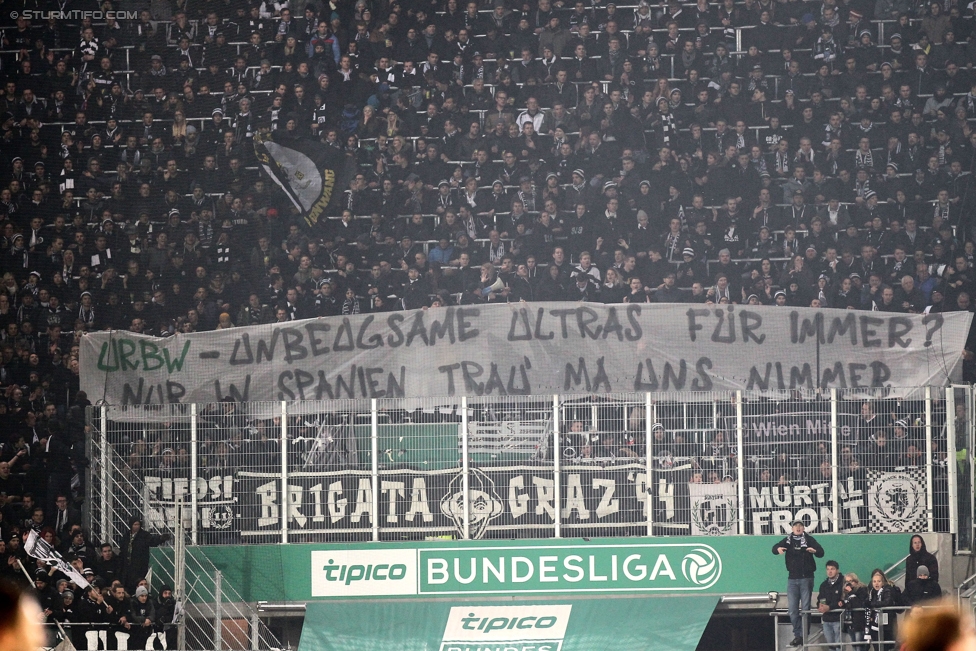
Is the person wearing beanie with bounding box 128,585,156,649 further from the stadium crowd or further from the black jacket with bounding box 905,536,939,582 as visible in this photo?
the black jacket with bounding box 905,536,939,582

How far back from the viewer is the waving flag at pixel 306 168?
21.1m

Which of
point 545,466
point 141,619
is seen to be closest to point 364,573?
point 545,466

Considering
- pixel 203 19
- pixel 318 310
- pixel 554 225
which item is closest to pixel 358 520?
pixel 318 310

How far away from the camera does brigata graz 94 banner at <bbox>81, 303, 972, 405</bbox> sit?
629 inches

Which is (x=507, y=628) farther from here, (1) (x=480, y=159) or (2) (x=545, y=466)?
(1) (x=480, y=159)

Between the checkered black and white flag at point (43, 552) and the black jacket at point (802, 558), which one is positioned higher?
the checkered black and white flag at point (43, 552)

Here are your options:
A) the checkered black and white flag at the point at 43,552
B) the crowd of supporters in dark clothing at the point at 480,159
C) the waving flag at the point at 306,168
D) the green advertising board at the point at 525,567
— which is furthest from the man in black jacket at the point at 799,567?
the waving flag at the point at 306,168

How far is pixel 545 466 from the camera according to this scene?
621 inches

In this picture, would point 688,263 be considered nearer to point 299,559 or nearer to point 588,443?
point 588,443

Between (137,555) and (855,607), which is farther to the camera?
(137,555)

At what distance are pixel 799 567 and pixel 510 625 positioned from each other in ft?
10.3

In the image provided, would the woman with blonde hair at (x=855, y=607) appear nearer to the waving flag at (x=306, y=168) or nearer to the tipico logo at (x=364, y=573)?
the tipico logo at (x=364, y=573)

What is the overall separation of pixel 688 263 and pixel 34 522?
9190 millimetres

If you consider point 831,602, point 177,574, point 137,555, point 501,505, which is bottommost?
point 831,602
